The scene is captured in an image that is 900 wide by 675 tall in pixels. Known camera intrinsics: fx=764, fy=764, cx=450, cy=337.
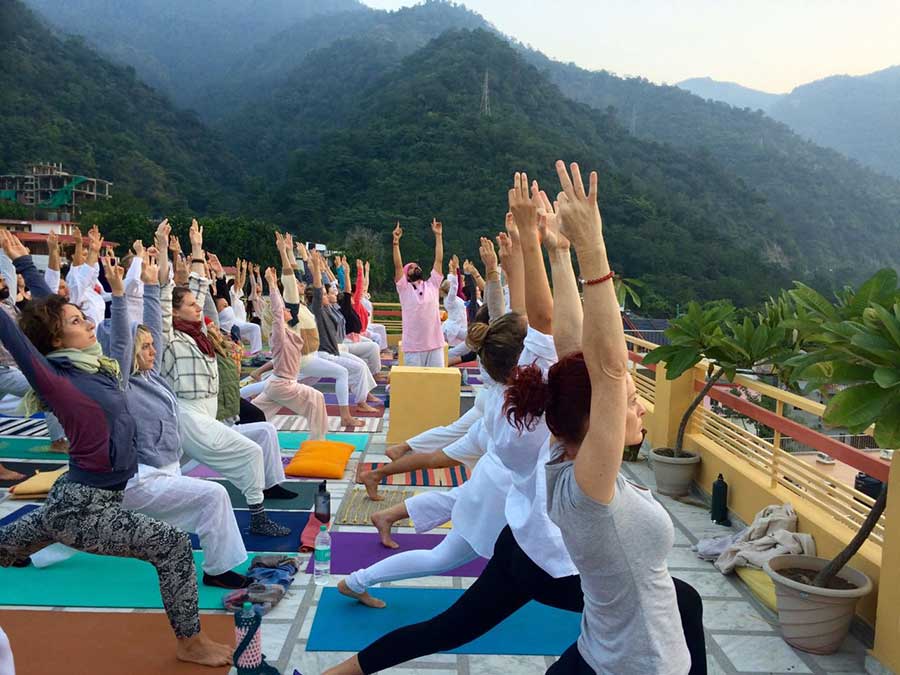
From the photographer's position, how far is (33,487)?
5648mm

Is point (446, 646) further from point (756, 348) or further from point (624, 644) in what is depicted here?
point (756, 348)

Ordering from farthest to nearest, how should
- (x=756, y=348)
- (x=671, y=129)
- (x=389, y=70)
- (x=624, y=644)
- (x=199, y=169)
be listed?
(x=671, y=129)
(x=389, y=70)
(x=199, y=169)
(x=756, y=348)
(x=624, y=644)

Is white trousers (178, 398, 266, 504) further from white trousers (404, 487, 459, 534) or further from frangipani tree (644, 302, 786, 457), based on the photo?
frangipani tree (644, 302, 786, 457)

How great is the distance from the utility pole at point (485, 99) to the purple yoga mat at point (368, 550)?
72.1m

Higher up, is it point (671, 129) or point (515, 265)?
point (671, 129)

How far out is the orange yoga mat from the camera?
11.1ft

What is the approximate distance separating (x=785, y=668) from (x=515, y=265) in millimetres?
2280

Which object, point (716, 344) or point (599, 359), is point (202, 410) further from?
point (716, 344)

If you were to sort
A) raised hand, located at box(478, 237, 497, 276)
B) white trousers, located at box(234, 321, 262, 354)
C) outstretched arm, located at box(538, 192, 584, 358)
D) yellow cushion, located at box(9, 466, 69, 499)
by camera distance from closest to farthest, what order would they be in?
1. outstretched arm, located at box(538, 192, 584, 358)
2. raised hand, located at box(478, 237, 497, 276)
3. yellow cushion, located at box(9, 466, 69, 499)
4. white trousers, located at box(234, 321, 262, 354)

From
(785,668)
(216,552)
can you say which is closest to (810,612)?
(785,668)

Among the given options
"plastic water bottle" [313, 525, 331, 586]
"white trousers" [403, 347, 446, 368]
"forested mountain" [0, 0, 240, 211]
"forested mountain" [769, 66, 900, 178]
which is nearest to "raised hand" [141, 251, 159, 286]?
"plastic water bottle" [313, 525, 331, 586]

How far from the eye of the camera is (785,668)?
3.59 meters

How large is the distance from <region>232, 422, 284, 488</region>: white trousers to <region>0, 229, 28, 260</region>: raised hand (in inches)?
77.6

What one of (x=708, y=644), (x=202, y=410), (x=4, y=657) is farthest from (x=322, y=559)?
(x=4, y=657)
